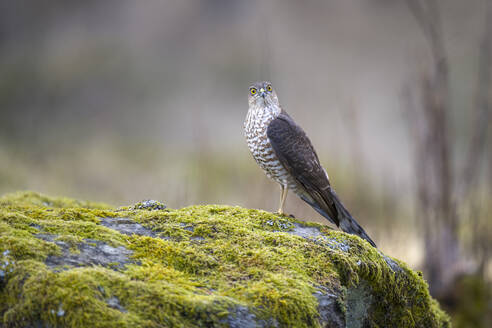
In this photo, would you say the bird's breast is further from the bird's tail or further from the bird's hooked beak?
the bird's tail

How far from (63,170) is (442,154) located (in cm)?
733

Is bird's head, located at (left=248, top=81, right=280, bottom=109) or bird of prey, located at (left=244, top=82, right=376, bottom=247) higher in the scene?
bird's head, located at (left=248, top=81, right=280, bottom=109)

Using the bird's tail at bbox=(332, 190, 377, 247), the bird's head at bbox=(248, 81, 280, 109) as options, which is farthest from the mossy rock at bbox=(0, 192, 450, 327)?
the bird's head at bbox=(248, 81, 280, 109)

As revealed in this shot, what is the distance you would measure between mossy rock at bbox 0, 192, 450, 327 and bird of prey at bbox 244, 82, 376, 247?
1.77 ft

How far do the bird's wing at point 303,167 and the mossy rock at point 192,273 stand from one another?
0.55 m

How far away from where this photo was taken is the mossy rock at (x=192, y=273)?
191cm

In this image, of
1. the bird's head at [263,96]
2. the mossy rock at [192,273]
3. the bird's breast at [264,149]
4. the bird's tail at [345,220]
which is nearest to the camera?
the mossy rock at [192,273]

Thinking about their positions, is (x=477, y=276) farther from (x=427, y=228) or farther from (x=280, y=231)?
(x=280, y=231)

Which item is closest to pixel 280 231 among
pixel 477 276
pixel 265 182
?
pixel 265 182

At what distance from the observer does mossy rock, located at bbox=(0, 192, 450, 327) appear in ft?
6.28

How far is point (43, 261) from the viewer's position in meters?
2.04

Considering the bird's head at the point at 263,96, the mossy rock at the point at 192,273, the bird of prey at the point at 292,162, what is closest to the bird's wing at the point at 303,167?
the bird of prey at the point at 292,162

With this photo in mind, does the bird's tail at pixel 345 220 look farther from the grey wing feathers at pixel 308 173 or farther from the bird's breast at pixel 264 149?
the bird's breast at pixel 264 149

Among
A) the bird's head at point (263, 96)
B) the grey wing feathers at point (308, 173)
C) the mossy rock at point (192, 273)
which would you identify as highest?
the bird's head at point (263, 96)
